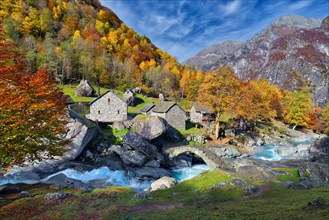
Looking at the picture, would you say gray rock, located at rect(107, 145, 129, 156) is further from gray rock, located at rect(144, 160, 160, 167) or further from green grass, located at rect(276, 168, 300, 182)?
green grass, located at rect(276, 168, 300, 182)

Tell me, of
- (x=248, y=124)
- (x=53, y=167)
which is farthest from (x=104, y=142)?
(x=248, y=124)

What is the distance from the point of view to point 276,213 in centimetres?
1100

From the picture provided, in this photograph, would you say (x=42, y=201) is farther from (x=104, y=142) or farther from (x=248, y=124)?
(x=248, y=124)

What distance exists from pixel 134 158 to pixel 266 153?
31597 millimetres

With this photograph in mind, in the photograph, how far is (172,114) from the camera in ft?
182

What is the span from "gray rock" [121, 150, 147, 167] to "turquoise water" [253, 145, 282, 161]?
24552 mm

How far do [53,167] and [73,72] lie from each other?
6550 centimetres

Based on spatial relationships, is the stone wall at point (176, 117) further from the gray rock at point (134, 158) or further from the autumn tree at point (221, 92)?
the gray rock at point (134, 158)

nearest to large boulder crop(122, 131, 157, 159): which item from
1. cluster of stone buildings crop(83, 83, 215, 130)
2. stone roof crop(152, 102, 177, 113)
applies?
cluster of stone buildings crop(83, 83, 215, 130)

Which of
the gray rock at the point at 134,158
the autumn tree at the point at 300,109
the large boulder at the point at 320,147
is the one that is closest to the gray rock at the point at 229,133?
the large boulder at the point at 320,147

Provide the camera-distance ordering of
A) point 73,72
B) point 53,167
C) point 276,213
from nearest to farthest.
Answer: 1. point 276,213
2. point 53,167
3. point 73,72

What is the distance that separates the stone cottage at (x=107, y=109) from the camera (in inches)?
1938

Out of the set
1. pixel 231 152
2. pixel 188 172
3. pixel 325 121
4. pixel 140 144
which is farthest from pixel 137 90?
pixel 325 121

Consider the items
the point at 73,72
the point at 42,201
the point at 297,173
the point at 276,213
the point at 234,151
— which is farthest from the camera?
the point at 73,72
